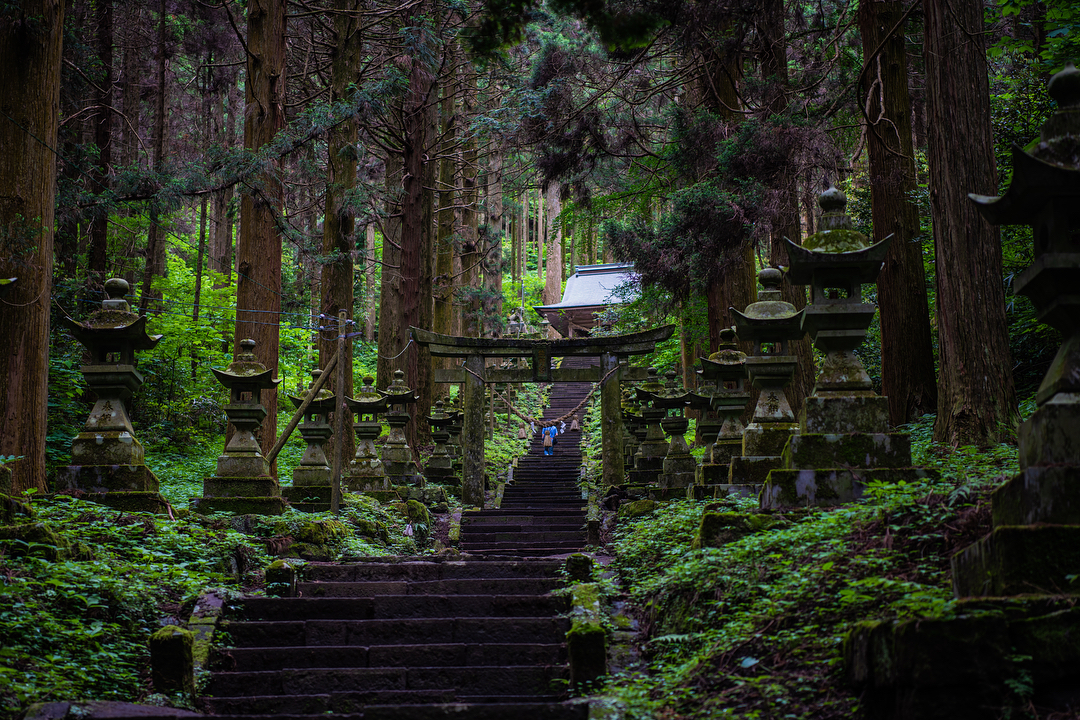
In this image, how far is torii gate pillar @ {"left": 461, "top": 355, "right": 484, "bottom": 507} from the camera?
15758mm

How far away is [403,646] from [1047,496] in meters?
4.23

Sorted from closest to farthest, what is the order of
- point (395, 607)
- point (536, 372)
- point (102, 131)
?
point (395, 607) < point (102, 131) < point (536, 372)

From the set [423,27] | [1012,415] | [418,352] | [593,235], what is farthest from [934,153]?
[593,235]

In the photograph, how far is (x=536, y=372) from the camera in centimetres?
1648

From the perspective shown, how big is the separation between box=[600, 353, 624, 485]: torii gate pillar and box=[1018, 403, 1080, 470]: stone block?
12.0 m

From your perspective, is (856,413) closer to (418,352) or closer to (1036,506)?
(1036,506)

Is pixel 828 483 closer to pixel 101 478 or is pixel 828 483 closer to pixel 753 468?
pixel 753 468

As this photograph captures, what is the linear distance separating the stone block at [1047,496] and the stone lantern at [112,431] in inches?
287

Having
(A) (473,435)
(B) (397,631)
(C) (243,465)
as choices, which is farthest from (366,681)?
(A) (473,435)

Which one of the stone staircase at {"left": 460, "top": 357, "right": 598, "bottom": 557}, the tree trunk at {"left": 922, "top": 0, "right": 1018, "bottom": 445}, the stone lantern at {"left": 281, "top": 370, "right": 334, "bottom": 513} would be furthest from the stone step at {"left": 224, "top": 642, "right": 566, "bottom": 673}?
the stone staircase at {"left": 460, "top": 357, "right": 598, "bottom": 557}

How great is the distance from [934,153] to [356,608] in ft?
22.6

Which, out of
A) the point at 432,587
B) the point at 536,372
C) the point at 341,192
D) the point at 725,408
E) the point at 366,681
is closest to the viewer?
the point at 366,681

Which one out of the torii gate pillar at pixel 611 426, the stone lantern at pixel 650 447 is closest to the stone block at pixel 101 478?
the stone lantern at pixel 650 447

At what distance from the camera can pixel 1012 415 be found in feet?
24.4
